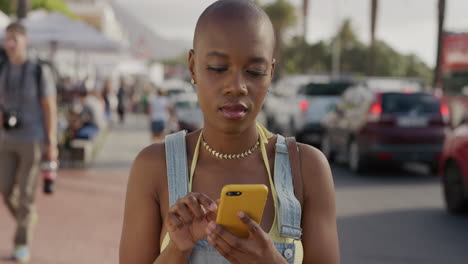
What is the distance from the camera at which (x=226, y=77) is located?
6.85ft

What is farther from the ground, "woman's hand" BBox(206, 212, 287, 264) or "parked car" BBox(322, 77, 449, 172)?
"woman's hand" BBox(206, 212, 287, 264)

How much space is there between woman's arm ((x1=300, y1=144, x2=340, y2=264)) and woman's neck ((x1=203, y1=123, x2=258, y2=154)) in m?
0.16

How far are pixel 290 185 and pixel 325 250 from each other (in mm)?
204

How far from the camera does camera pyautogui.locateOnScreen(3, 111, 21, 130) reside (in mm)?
6238

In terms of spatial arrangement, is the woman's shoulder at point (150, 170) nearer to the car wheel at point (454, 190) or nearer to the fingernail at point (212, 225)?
the fingernail at point (212, 225)

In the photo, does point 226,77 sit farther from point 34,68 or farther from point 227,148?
point 34,68

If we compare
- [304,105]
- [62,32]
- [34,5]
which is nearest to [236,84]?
[62,32]

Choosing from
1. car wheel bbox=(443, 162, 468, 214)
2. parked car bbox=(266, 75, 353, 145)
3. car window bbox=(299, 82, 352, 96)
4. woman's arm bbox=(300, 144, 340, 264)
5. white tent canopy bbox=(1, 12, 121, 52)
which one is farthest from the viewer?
car window bbox=(299, 82, 352, 96)

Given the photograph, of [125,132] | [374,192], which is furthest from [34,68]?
[125,132]

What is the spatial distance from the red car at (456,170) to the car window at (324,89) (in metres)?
9.52

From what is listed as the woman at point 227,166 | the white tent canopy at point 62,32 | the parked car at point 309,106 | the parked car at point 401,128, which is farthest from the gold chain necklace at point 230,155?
the parked car at point 309,106

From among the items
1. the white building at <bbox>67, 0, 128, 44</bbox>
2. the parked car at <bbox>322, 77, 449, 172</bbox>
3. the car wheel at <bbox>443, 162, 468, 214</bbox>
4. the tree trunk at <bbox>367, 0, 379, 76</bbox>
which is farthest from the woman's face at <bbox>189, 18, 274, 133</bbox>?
the white building at <bbox>67, 0, 128, 44</bbox>

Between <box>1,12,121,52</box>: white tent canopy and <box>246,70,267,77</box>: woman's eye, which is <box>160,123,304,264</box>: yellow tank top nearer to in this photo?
<box>246,70,267,77</box>: woman's eye

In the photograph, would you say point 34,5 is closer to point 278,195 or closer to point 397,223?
point 397,223
